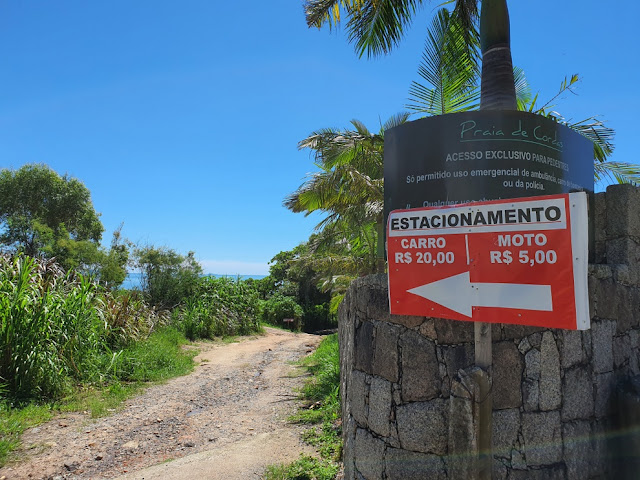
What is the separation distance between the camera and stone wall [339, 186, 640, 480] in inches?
96.2

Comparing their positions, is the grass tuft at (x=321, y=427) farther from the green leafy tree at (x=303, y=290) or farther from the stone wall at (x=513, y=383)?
the green leafy tree at (x=303, y=290)

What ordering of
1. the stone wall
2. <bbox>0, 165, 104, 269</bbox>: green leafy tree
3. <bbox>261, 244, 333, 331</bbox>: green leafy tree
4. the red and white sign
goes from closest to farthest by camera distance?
the red and white sign < the stone wall < <bbox>0, 165, 104, 269</bbox>: green leafy tree < <bbox>261, 244, 333, 331</bbox>: green leafy tree

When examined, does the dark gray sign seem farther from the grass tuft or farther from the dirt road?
the dirt road

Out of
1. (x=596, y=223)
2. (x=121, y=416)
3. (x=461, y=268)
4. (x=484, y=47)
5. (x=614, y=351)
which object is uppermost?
(x=484, y=47)

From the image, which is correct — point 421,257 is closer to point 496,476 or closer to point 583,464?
point 496,476

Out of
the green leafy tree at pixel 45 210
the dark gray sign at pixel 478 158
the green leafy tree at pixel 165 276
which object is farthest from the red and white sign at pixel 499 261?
the green leafy tree at pixel 45 210

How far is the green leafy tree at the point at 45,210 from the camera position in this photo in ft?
63.2

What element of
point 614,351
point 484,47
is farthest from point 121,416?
point 484,47

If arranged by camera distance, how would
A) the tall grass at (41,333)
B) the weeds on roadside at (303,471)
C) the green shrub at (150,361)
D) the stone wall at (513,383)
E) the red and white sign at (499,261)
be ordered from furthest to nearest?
the green shrub at (150,361), the tall grass at (41,333), the weeds on roadside at (303,471), the stone wall at (513,383), the red and white sign at (499,261)

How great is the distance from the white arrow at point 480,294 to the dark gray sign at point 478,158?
0.76m

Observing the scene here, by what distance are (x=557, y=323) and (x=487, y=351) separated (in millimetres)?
426

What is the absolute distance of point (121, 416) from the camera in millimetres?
6273

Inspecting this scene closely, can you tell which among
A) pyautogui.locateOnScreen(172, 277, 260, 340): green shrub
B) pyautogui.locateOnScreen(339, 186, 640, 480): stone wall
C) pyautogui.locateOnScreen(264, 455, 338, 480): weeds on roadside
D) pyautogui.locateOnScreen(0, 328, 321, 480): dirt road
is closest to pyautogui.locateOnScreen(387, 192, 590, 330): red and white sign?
pyautogui.locateOnScreen(339, 186, 640, 480): stone wall

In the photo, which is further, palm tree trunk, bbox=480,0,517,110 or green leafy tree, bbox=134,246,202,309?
green leafy tree, bbox=134,246,202,309
